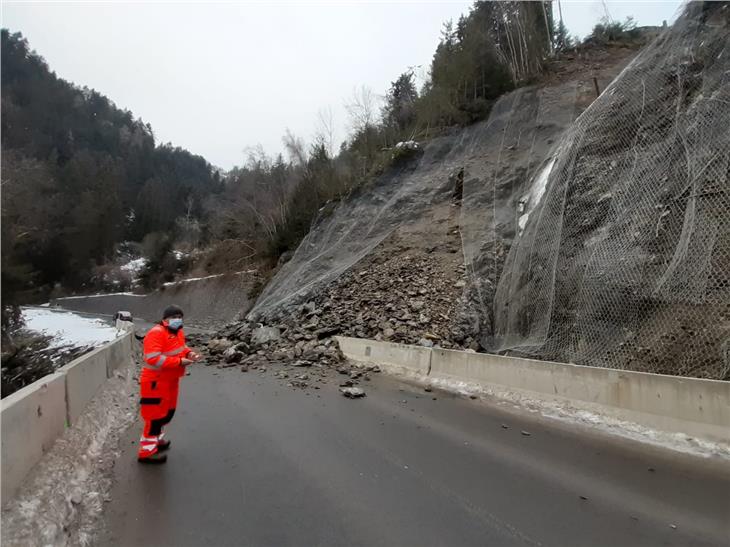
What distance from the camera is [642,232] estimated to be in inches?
326

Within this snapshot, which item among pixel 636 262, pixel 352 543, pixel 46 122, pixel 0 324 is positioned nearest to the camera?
pixel 352 543

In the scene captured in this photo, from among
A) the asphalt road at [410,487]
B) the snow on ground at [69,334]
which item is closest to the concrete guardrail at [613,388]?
the asphalt road at [410,487]

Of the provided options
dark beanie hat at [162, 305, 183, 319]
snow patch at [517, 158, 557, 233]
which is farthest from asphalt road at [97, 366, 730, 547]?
snow patch at [517, 158, 557, 233]

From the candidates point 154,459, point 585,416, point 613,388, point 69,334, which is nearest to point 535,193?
point 613,388

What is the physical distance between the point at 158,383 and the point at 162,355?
1.14 feet

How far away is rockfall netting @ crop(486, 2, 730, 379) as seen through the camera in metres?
6.90

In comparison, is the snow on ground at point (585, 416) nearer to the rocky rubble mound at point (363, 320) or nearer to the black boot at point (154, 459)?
the rocky rubble mound at point (363, 320)

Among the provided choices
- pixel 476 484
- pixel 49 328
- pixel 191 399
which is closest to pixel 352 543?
pixel 476 484

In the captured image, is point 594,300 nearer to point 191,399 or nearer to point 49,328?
point 191,399

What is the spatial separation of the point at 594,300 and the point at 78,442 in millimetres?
8414

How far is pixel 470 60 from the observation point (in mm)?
24875

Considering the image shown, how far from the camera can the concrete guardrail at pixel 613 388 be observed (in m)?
4.89

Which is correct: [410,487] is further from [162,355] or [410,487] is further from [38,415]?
[38,415]

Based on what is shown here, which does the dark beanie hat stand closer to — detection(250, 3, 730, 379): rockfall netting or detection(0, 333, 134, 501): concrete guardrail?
detection(0, 333, 134, 501): concrete guardrail
